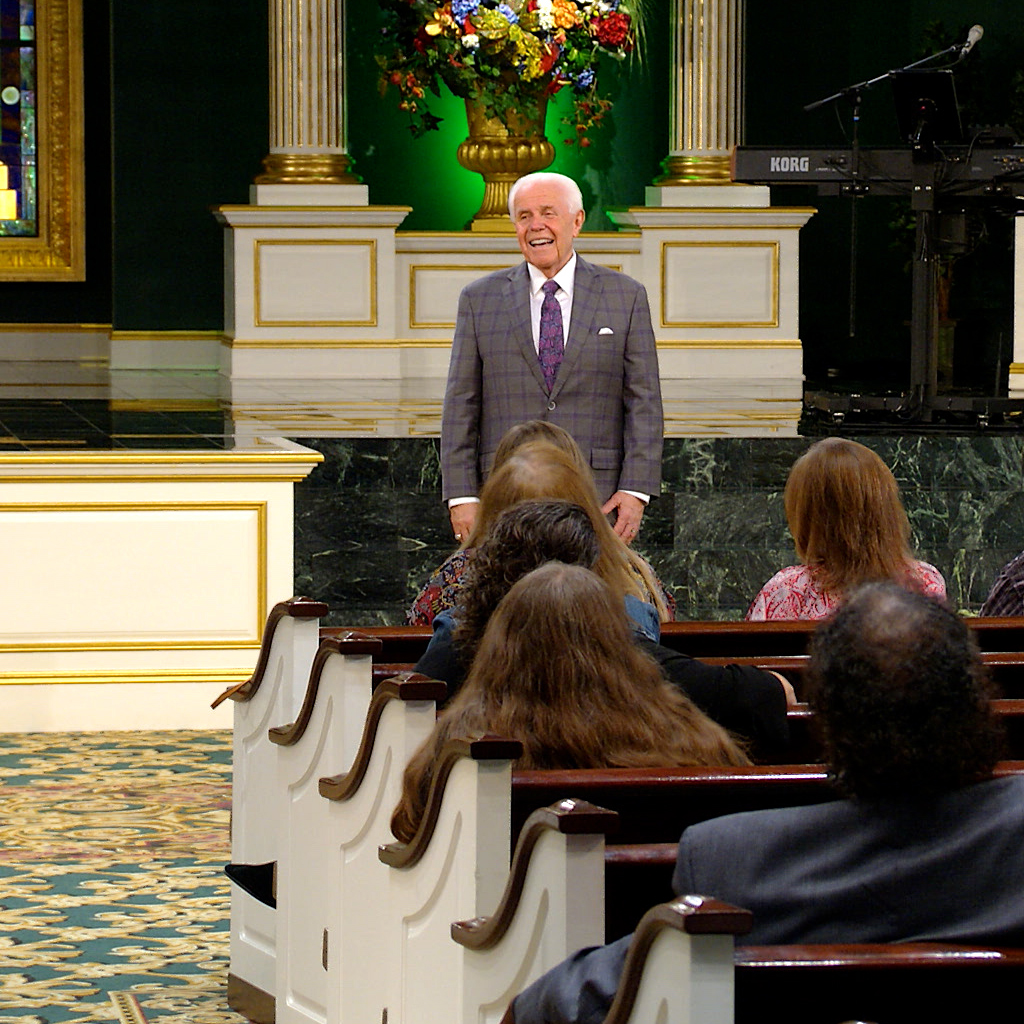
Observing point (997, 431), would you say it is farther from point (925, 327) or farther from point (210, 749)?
point (210, 749)

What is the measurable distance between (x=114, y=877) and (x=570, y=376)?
1536 mm

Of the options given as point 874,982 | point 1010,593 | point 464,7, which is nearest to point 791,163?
point 464,7

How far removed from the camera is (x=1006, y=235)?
11.2 meters

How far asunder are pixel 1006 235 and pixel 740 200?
2.21 m

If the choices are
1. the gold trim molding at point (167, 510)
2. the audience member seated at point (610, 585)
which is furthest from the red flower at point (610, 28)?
the audience member seated at point (610, 585)

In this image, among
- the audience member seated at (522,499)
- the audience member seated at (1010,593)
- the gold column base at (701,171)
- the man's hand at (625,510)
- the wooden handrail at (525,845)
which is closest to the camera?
the wooden handrail at (525,845)

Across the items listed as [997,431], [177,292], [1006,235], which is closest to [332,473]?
[997,431]

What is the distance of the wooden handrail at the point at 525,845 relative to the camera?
1.72 metres

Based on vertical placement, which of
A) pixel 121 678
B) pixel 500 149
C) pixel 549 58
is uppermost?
pixel 549 58

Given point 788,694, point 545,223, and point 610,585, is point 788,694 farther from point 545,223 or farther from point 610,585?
point 545,223

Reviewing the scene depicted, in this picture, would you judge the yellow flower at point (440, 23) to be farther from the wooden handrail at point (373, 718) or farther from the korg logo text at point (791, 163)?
the wooden handrail at point (373, 718)

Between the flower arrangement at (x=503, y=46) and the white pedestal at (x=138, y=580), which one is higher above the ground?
the flower arrangement at (x=503, y=46)

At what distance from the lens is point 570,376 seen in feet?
14.9

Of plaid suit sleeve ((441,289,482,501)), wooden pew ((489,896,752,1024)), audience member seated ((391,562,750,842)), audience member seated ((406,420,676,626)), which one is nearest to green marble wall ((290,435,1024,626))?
plaid suit sleeve ((441,289,482,501))
